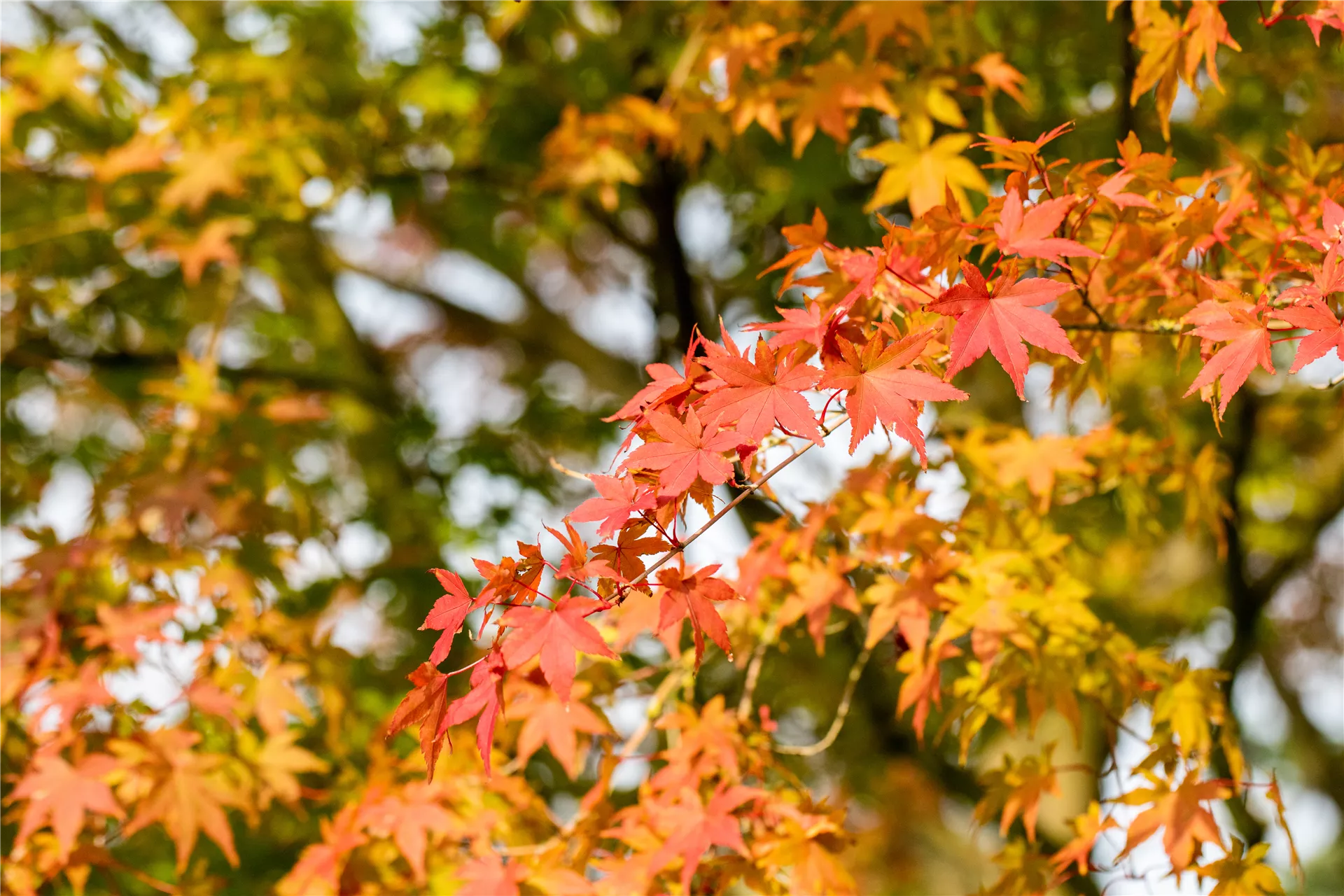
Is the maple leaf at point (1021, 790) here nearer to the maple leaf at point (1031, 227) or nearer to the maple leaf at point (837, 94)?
the maple leaf at point (1031, 227)

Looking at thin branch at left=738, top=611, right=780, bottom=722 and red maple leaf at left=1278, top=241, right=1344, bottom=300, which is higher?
red maple leaf at left=1278, top=241, right=1344, bottom=300

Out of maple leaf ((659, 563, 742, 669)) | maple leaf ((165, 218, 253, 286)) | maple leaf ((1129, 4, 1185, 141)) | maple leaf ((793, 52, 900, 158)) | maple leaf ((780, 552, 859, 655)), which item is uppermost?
maple leaf ((1129, 4, 1185, 141))

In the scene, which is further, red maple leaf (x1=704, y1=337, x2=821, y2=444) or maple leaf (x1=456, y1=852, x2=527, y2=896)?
maple leaf (x1=456, y1=852, x2=527, y2=896)

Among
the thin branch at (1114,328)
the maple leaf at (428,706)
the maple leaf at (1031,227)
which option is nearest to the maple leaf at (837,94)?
the thin branch at (1114,328)

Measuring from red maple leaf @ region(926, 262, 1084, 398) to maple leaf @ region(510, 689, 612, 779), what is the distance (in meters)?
1.05

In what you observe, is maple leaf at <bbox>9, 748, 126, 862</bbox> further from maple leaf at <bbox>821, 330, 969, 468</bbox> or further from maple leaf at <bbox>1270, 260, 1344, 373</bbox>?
maple leaf at <bbox>1270, 260, 1344, 373</bbox>

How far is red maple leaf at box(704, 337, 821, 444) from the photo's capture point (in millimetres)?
1174

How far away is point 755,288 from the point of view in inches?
139

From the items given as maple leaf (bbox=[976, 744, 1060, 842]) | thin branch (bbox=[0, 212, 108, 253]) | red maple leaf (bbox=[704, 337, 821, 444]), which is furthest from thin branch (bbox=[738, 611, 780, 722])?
thin branch (bbox=[0, 212, 108, 253])

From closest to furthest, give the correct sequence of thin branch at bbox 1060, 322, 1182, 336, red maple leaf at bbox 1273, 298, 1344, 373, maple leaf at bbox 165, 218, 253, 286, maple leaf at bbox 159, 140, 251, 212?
red maple leaf at bbox 1273, 298, 1344, 373, thin branch at bbox 1060, 322, 1182, 336, maple leaf at bbox 159, 140, 251, 212, maple leaf at bbox 165, 218, 253, 286

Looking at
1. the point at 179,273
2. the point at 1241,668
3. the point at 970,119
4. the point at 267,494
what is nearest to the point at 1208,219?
the point at 970,119

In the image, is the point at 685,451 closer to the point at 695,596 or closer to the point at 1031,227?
the point at 695,596

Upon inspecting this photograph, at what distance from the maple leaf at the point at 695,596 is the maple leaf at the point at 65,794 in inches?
52.0

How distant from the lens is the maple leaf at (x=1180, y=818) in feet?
5.15
